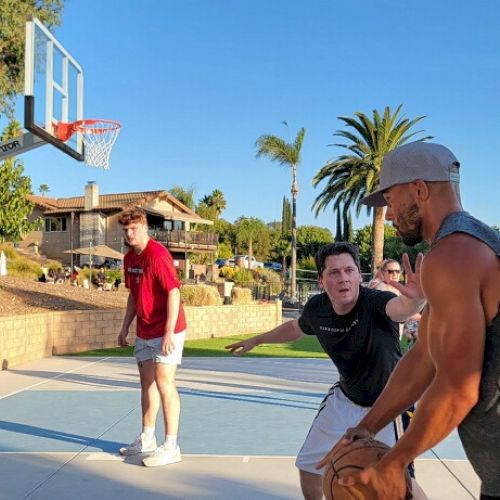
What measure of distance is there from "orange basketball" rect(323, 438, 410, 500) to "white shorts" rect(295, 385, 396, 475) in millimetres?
1491

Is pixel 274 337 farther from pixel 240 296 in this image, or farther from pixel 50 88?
pixel 240 296

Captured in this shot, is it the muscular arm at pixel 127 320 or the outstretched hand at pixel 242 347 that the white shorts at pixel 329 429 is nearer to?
the outstretched hand at pixel 242 347

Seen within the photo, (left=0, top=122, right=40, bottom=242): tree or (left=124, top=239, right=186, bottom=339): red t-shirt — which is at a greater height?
(left=0, top=122, right=40, bottom=242): tree

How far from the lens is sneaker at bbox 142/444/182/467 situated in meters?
5.27

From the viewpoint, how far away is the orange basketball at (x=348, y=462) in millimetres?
2050

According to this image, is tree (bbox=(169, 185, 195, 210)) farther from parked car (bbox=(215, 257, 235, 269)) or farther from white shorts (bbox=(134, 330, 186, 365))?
white shorts (bbox=(134, 330, 186, 365))

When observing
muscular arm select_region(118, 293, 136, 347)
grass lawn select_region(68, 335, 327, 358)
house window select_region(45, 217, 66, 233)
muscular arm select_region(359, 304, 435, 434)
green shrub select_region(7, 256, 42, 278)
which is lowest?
grass lawn select_region(68, 335, 327, 358)

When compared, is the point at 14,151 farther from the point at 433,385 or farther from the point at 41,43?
the point at 433,385

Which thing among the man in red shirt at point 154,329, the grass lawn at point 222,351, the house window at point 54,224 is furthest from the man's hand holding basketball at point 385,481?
the house window at point 54,224

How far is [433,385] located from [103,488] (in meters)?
3.68

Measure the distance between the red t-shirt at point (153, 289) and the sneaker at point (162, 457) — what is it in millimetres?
945

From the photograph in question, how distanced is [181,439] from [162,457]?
1.02 metres

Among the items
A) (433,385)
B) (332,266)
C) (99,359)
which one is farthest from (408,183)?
(99,359)

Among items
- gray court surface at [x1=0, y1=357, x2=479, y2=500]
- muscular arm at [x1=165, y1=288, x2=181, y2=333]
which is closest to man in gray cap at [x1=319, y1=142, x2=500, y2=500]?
gray court surface at [x1=0, y1=357, x2=479, y2=500]
